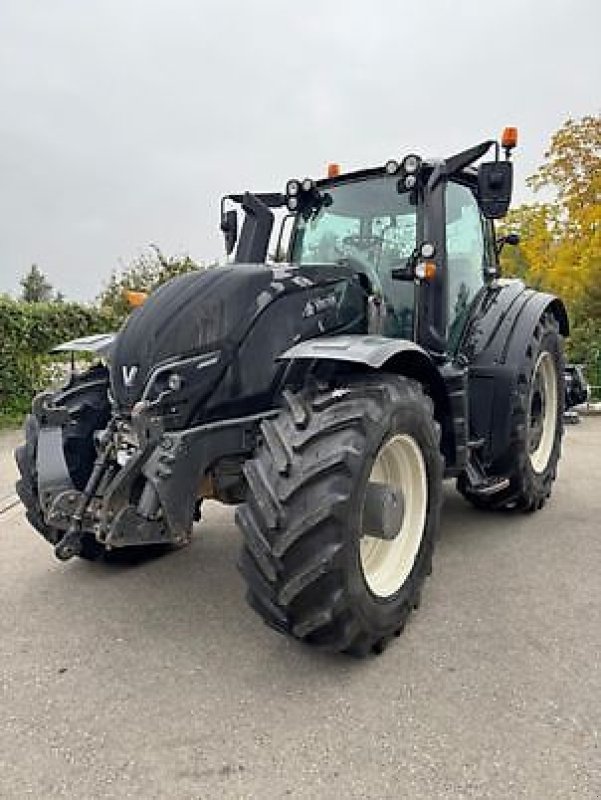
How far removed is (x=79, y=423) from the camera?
3502 mm

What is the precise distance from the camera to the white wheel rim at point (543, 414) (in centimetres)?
503

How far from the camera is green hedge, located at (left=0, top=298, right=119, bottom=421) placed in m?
9.43

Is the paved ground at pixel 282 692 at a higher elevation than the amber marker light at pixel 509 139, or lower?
lower

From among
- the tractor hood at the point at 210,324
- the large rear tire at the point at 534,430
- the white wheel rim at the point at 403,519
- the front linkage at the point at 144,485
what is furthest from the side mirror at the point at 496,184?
the front linkage at the point at 144,485

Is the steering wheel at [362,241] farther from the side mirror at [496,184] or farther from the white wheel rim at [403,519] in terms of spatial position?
the white wheel rim at [403,519]

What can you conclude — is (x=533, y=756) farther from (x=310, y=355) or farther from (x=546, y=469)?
(x=546, y=469)

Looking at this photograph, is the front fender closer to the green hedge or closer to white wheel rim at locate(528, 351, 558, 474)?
white wheel rim at locate(528, 351, 558, 474)

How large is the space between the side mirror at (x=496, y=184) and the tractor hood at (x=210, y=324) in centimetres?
125

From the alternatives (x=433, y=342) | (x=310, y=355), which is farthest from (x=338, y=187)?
(x=310, y=355)

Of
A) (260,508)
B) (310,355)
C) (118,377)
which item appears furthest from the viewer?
(118,377)

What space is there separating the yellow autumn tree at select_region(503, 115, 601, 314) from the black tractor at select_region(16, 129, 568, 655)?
9229 millimetres

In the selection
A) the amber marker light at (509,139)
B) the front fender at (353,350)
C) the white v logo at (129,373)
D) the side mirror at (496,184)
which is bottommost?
the white v logo at (129,373)

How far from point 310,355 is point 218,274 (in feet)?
2.30

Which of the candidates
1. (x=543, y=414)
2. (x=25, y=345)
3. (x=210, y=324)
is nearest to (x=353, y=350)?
(x=210, y=324)
